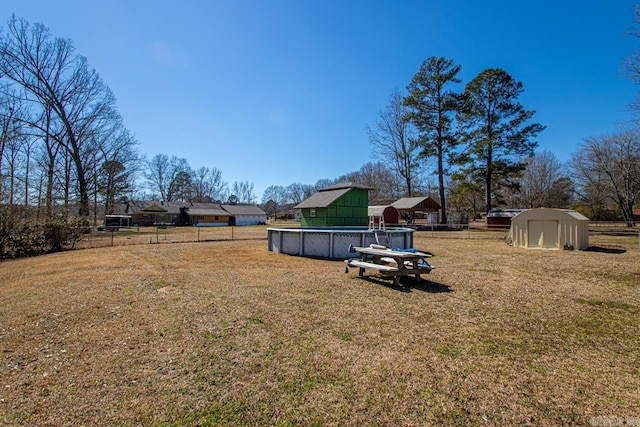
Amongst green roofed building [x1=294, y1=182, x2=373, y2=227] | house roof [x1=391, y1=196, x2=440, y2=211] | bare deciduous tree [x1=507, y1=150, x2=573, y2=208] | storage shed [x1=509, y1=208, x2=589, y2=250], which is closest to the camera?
storage shed [x1=509, y1=208, x2=589, y2=250]

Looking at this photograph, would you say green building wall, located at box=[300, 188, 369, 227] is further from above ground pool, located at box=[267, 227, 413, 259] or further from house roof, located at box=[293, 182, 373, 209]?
above ground pool, located at box=[267, 227, 413, 259]

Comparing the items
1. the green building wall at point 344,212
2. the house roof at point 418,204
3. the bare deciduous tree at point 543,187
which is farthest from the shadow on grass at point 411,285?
the bare deciduous tree at point 543,187

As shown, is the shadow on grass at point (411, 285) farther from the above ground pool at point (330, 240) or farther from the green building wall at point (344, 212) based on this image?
the green building wall at point (344, 212)

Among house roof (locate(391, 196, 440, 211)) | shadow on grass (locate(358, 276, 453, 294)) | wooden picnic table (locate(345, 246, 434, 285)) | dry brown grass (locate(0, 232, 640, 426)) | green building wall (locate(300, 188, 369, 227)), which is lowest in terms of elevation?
dry brown grass (locate(0, 232, 640, 426))

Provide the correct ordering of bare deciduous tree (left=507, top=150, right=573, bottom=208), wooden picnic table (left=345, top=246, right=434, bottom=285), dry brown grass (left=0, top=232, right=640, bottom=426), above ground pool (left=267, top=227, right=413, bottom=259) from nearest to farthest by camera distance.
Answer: dry brown grass (left=0, top=232, right=640, bottom=426) < wooden picnic table (left=345, top=246, right=434, bottom=285) < above ground pool (left=267, top=227, right=413, bottom=259) < bare deciduous tree (left=507, top=150, right=573, bottom=208)

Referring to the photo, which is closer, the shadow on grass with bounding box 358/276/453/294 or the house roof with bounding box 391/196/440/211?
the shadow on grass with bounding box 358/276/453/294

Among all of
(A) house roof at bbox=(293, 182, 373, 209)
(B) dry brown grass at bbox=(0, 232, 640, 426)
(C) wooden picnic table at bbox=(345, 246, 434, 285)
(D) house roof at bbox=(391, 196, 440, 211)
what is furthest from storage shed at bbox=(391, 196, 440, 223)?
(C) wooden picnic table at bbox=(345, 246, 434, 285)

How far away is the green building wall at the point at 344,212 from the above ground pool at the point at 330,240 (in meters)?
9.52

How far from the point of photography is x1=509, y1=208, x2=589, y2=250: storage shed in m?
13.9

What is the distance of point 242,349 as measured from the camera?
3.78 metres

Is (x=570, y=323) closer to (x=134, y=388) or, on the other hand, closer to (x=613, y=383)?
(x=613, y=383)

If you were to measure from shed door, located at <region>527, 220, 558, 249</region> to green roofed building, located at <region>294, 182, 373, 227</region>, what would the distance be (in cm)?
1118

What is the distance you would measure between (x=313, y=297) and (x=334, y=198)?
1644 centimetres

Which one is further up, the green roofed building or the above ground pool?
the green roofed building
